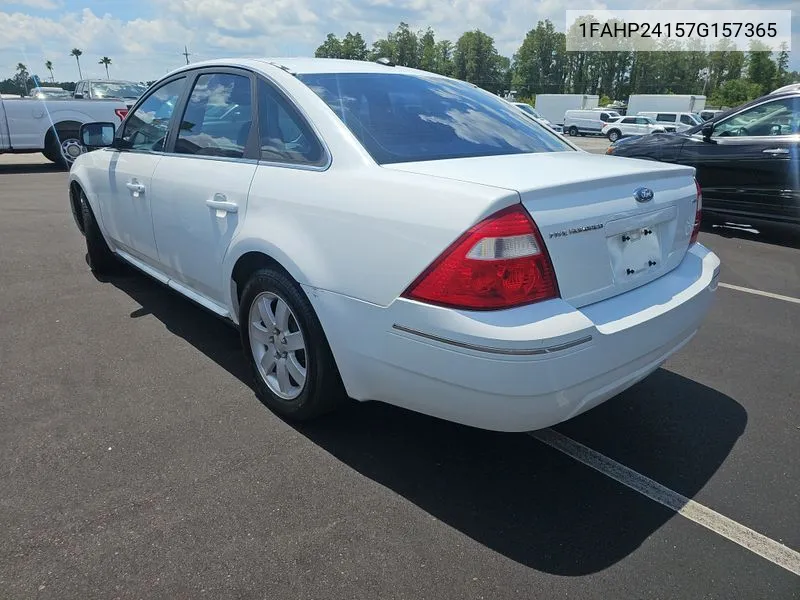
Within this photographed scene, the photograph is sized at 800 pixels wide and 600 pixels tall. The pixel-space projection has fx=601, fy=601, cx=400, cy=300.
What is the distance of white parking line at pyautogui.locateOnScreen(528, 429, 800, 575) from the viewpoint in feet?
6.94

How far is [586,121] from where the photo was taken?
47.2 metres

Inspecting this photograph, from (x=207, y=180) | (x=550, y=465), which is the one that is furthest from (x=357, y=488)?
(x=207, y=180)

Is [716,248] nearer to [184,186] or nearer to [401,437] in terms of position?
[401,437]

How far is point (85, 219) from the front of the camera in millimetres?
4926

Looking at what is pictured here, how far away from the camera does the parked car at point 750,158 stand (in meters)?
6.70

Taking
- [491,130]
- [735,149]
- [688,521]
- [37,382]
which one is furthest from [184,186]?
[735,149]

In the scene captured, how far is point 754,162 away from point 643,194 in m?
5.60

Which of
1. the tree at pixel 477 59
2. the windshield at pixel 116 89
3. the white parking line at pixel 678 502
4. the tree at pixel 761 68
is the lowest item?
the white parking line at pixel 678 502

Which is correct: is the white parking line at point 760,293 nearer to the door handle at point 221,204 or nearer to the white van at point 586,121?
the door handle at point 221,204

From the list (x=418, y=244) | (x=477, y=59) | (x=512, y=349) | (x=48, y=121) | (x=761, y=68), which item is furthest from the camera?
(x=477, y=59)

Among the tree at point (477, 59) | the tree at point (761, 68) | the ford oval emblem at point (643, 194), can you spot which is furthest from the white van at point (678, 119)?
the tree at point (477, 59)

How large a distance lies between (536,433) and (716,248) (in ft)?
16.6

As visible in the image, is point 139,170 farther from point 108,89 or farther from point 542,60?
point 542,60

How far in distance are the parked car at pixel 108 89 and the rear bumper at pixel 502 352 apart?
50.7ft
